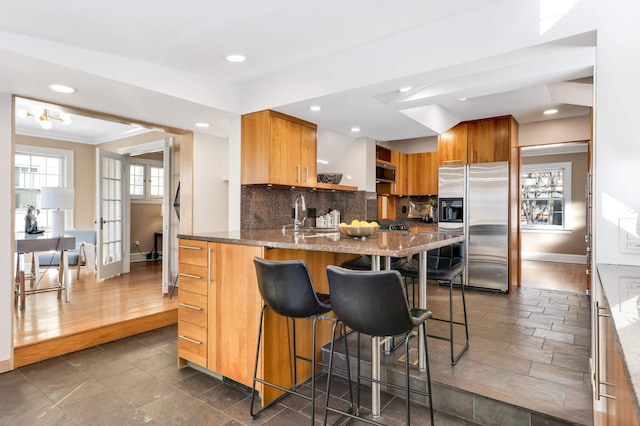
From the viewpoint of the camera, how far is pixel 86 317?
3.46 metres

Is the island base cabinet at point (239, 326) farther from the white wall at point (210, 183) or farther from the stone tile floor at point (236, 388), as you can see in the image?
the white wall at point (210, 183)

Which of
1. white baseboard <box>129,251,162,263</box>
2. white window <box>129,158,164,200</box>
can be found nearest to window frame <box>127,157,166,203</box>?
white window <box>129,158,164,200</box>

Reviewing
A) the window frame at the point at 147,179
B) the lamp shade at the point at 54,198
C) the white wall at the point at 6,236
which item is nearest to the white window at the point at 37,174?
the window frame at the point at 147,179

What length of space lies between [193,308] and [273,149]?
1632 mm

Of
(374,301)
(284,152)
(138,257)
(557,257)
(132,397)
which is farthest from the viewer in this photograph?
(557,257)

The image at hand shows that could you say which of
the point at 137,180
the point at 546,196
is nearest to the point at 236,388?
the point at 137,180

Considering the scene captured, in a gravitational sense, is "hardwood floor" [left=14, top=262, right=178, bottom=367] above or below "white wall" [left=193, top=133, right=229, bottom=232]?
below

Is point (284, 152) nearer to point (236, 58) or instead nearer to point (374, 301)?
point (236, 58)

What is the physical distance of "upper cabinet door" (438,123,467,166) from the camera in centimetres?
486

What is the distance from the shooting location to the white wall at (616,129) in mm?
1720

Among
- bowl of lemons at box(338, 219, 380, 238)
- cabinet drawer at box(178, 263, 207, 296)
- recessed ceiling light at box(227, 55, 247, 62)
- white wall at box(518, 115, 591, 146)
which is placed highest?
recessed ceiling light at box(227, 55, 247, 62)

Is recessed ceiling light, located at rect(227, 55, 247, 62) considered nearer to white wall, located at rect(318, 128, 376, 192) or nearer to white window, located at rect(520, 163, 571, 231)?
white wall, located at rect(318, 128, 376, 192)

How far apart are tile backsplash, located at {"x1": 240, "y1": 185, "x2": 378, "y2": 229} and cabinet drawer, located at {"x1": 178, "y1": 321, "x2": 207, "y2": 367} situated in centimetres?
120

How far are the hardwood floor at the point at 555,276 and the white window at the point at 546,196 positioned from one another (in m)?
0.89
